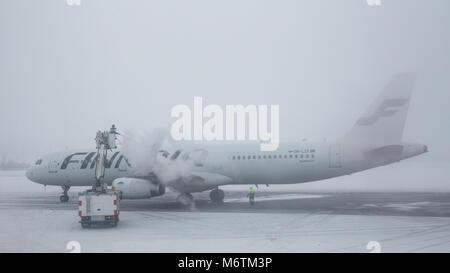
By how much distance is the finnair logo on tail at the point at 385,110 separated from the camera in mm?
26141

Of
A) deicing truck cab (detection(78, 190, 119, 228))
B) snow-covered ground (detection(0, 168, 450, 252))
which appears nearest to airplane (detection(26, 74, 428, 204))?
snow-covered ground (detection(0, 168, 450, 252))

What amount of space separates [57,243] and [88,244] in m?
1.27

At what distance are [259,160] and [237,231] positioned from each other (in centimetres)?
1241

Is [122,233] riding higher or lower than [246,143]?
lower

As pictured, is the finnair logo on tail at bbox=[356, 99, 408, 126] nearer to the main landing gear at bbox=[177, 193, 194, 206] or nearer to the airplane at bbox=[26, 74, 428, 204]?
the airplane at bbox=[26, 74, 428, 204]

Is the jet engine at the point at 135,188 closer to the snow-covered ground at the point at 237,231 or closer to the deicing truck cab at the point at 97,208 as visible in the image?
the snow-covered ground at the point at 237,231

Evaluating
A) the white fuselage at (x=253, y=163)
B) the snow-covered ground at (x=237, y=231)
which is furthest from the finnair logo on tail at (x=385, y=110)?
the snow-covered ground at (x=237, y=231)

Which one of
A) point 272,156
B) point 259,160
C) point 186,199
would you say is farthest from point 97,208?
point 272,156

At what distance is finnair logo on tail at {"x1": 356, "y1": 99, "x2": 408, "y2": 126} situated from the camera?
85.8 ft

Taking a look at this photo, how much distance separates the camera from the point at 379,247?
14070mm

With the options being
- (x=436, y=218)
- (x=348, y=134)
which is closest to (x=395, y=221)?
(x=436, y=218)

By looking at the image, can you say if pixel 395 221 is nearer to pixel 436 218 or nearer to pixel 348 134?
pixel 436 218

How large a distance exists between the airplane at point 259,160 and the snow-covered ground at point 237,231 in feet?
8.95

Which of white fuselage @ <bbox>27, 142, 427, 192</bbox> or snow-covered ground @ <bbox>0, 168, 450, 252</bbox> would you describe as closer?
snow-covered ground @ <bbox>0, 168, 450, 252</bbox>
